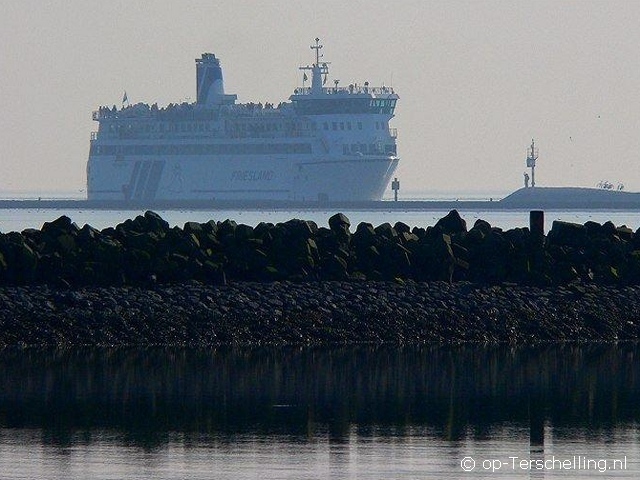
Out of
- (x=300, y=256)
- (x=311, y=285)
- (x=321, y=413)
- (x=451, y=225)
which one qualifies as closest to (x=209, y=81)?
(x=451, y=225)

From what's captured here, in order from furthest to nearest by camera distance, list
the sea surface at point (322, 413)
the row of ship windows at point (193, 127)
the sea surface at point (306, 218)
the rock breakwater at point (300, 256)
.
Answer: the row of ship windows at point (193, 127) < the sea surface at point (306, 218) < the rock breakwater at point (300, 256) < the sea surface at point (322, 413)

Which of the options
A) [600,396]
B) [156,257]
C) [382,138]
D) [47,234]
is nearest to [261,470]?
[600,396]

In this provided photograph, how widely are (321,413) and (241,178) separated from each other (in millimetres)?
117531

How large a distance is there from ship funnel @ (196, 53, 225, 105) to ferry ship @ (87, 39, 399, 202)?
80 millimetres

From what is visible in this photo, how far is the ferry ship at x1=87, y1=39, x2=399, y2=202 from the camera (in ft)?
429

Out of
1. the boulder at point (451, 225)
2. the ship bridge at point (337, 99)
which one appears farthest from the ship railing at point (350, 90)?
the boulder at point (451, 225)

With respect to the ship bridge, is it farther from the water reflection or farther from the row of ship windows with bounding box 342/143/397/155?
the water reflection

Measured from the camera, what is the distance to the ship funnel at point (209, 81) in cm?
13862

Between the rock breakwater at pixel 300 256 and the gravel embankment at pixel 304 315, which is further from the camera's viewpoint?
the rock breakwater at pixel 300 256

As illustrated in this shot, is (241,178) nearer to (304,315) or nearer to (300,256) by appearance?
(300,256)

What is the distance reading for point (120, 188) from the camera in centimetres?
13912

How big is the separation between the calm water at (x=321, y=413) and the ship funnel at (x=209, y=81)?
387 ft

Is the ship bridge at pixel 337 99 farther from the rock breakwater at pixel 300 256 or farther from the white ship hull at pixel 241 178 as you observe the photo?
the rock breakwater at pixel 300 256

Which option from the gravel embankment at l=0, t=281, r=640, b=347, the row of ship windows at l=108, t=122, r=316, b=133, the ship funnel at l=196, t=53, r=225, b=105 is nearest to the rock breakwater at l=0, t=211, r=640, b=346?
the gravel embankment at l=0, t=281, r=640, b=347
